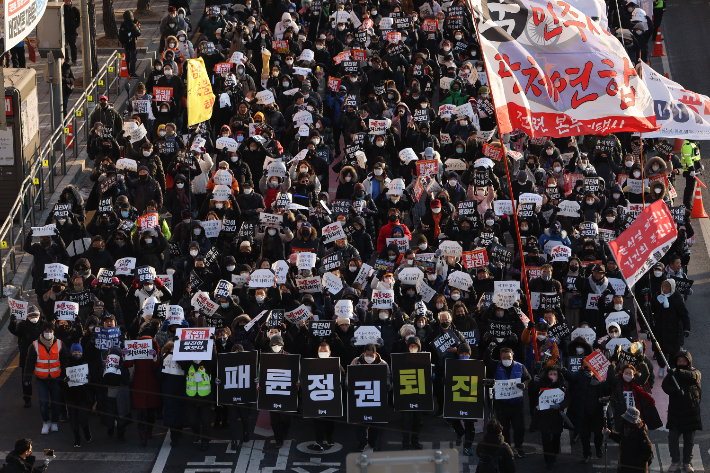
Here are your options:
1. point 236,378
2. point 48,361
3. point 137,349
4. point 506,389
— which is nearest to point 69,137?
point 48,361

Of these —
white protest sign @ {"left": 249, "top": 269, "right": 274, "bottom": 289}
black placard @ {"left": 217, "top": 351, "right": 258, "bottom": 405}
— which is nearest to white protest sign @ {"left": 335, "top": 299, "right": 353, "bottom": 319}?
white protest sign @ {"left": 249, "top": 269, "right": 274, "bottom": 289}

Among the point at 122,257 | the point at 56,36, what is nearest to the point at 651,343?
the point at 122,257

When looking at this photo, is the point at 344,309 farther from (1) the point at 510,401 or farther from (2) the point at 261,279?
(1) the point at 510,401

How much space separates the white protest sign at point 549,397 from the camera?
55.3ft

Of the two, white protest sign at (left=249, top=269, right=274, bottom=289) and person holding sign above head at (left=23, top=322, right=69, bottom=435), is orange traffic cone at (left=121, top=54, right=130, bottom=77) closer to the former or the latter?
white protest sign at (left=249, top=269, right=274, bottom=289)

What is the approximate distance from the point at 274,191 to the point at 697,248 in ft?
27.7

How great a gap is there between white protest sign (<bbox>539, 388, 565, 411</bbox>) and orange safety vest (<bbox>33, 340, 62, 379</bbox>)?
6.72 metres

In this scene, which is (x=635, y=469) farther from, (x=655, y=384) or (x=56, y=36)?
(x=56, y=36)

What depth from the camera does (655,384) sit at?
19453 millimetres

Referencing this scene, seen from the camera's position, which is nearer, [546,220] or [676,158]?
[546,220]

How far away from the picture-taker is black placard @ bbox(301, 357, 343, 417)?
17328 mm

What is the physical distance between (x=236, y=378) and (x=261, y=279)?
231 cm

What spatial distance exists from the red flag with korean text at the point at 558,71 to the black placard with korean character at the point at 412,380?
3475mm

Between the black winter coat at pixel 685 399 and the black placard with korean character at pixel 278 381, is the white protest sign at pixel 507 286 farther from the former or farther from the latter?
the black placard with korean character at pixel 278 381
